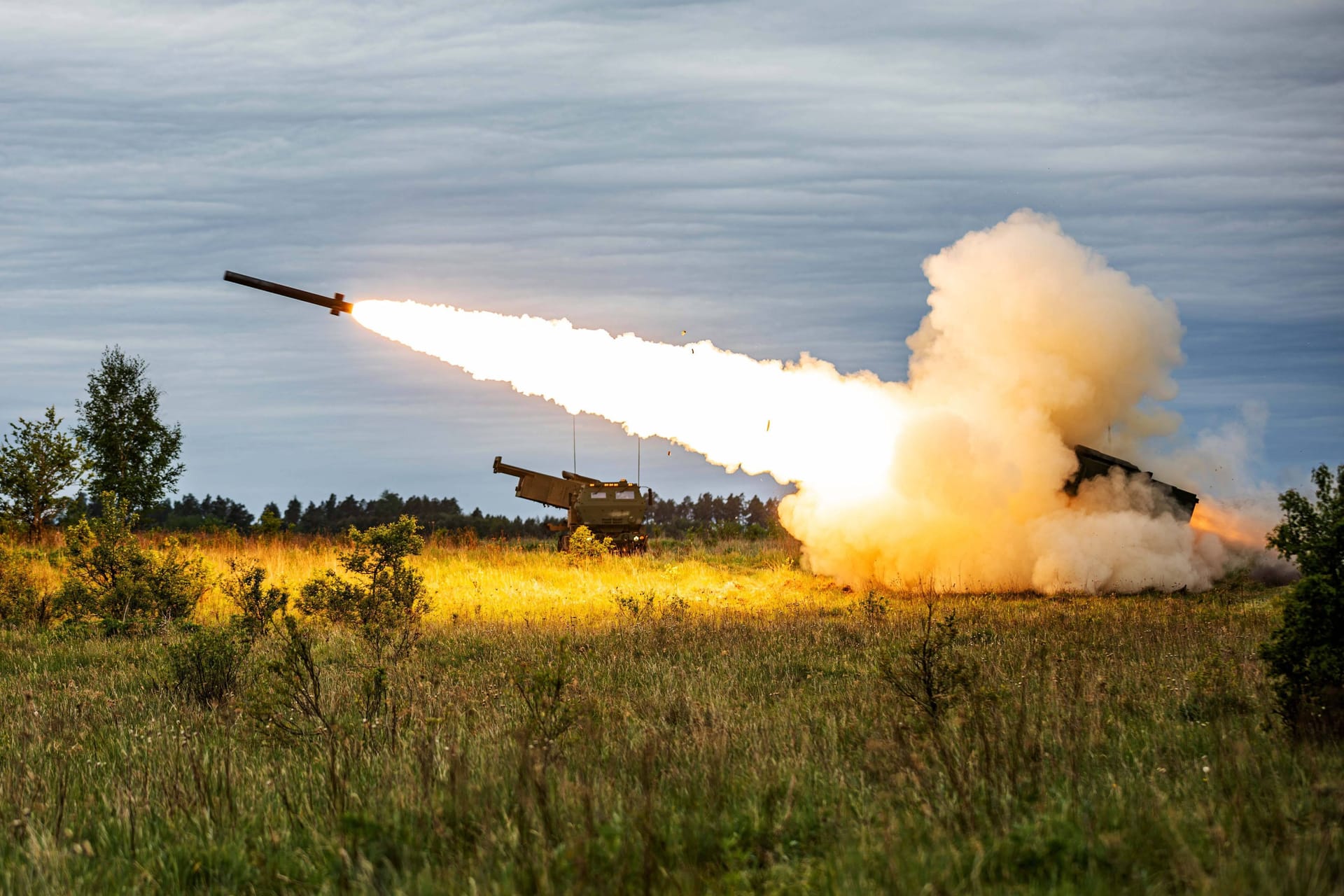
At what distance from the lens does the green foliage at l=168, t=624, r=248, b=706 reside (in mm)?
12758

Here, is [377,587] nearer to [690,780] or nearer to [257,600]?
[257,600]

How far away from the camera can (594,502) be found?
37.5 metres

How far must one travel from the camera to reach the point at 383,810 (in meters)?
7.12

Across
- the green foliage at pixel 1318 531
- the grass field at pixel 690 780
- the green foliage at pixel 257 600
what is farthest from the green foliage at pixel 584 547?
the green foliage at pixel 1318 531

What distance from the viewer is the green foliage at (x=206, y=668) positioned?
502 inches

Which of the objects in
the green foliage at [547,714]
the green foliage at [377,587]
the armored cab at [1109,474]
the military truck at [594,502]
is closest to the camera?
the green foliage at [547,714]

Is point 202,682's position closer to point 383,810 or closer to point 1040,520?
point 383,810

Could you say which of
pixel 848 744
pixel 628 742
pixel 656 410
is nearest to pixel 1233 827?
pixel 848 744

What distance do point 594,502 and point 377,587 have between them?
55.8 ft

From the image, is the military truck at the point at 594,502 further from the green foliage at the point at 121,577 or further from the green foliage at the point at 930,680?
the green foliage at the point at 930,680

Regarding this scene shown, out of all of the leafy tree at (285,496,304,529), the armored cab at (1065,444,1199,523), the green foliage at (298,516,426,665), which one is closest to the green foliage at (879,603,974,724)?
the green foliage at (298,516,426,665)

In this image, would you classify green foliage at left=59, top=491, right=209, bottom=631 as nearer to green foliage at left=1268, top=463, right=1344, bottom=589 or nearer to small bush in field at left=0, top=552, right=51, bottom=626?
small bush in field at left=0, top=552, right=51, bottom=626

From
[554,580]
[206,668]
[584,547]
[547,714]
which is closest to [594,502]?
[584,547]

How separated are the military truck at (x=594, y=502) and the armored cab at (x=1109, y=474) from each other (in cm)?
1461
